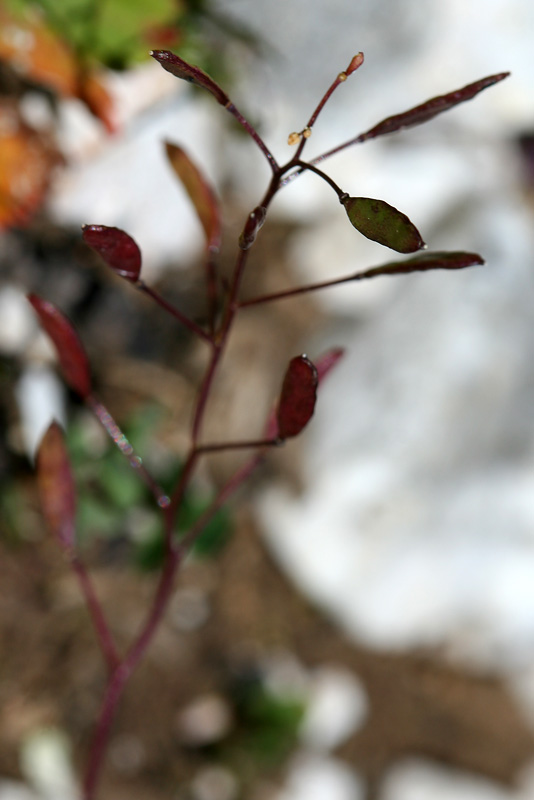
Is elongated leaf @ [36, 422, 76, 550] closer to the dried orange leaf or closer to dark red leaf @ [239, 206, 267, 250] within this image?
dark red leaf @ [239, 206, 267, 250]

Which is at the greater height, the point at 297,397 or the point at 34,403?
the point at 297,397

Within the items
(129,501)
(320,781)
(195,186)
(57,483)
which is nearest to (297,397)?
(195,186)

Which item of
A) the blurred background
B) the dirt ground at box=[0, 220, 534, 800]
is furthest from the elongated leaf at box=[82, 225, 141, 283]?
the dirt ground at box=[0, 220, 534, 800]

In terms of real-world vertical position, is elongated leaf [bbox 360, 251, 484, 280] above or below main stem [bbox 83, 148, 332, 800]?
above

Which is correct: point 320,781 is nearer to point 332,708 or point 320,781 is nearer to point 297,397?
point 332,708

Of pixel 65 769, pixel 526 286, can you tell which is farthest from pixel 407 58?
pixel 65 769

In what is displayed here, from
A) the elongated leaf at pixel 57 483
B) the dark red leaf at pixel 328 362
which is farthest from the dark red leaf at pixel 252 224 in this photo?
the elongated leaf at pixel 57 483

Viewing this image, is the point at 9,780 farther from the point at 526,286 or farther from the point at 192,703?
the point at 526,286
